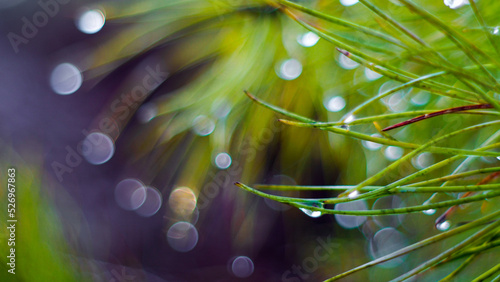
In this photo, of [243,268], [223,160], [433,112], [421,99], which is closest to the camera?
[433,112]

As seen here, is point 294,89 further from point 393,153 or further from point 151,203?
point 151,203

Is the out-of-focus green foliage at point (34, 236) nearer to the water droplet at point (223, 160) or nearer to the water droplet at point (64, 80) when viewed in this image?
the water droplet at point (223, 160)

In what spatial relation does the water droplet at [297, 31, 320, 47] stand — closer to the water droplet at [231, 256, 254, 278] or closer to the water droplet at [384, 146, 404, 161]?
the water droplet at [384, 146, 404, 161]

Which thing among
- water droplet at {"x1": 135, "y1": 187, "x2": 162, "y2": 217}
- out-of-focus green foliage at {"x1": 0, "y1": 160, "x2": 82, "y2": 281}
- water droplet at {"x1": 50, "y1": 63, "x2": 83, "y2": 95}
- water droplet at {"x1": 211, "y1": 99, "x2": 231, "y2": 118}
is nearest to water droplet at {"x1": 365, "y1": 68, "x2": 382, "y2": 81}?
water droplet at {"x1": 211, "y1": 99, "x2": 231, "y2": 118}

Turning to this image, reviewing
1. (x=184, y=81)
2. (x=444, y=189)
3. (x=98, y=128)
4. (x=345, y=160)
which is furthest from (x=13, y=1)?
(x=444, y=189)

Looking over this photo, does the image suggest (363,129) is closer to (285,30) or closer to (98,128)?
(285,30)

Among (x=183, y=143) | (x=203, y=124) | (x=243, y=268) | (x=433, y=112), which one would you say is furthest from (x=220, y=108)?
(x=243, y=268)
